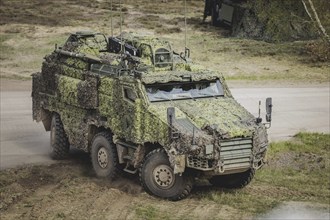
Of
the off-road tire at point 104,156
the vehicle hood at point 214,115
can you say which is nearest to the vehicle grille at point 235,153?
the vehicle hood at point 214,115

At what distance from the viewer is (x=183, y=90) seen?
52.7 feet

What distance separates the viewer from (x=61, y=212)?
14289 millimetres

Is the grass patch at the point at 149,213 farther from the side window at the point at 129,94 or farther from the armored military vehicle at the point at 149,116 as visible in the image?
the side window at the point at 129,94

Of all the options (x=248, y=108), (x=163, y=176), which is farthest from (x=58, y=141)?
(x=248, y=108)

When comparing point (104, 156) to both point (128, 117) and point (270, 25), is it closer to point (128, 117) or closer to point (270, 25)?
point (128, 117)

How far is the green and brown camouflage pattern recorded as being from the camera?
569 inches

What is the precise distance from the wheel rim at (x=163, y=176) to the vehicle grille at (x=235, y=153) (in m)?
1.20

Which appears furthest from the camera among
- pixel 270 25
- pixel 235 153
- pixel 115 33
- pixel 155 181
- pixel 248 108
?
pixel 115 33

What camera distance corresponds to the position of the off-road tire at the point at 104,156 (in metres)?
16.4

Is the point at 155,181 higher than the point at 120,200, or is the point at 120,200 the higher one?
the point at 155,181

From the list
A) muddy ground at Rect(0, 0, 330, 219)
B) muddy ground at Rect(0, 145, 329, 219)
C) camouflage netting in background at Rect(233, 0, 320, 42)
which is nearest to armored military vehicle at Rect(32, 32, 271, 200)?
muddy ground at Rect(0, 145, 329, 219)

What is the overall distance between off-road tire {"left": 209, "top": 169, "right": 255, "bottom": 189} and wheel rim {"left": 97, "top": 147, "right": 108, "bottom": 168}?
2.53m

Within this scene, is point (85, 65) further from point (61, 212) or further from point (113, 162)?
point (61, 212)

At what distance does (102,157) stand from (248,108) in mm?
9722
